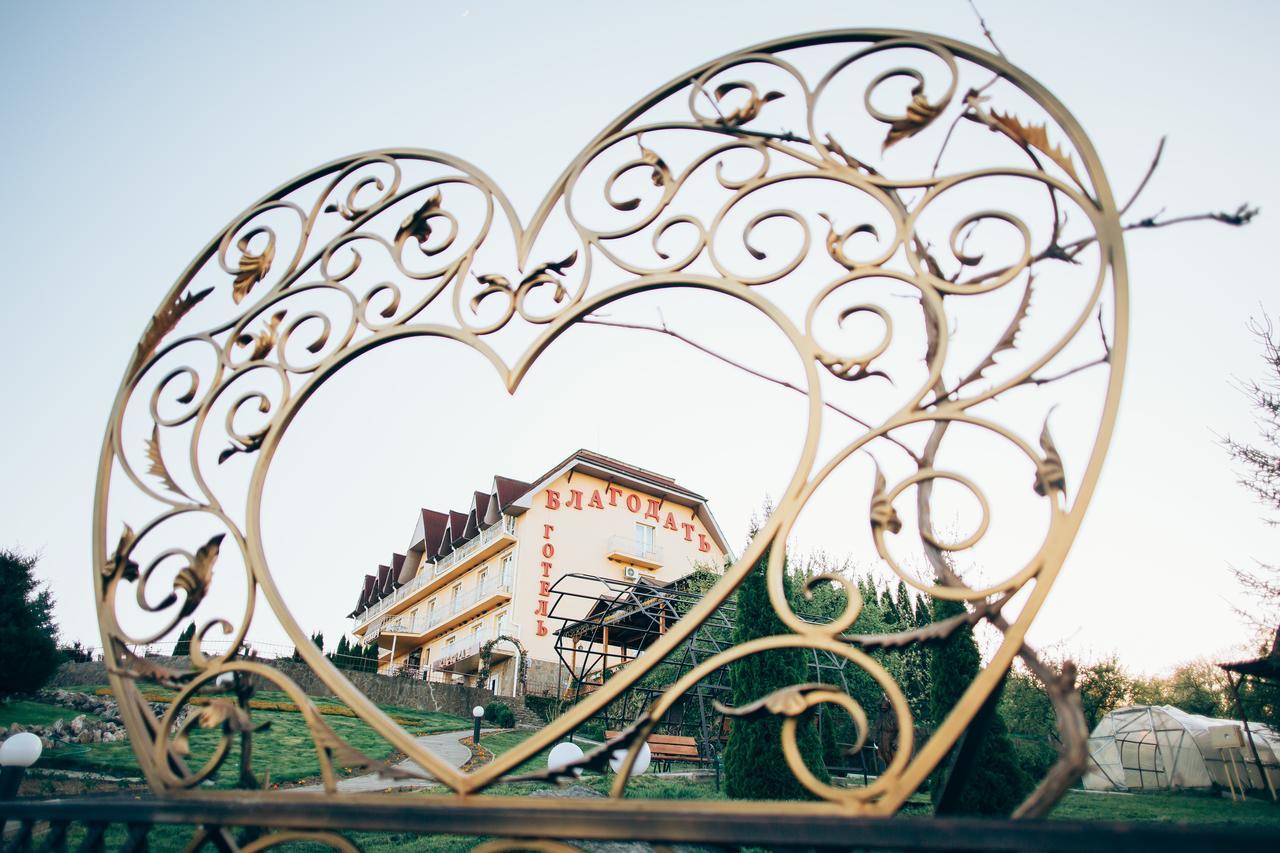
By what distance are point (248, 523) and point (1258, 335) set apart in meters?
13.0

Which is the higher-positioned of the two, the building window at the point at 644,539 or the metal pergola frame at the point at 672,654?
the building window at the point at 644,539

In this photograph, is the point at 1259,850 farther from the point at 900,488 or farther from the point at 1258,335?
the point at 1258,335

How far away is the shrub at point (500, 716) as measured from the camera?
1711 centimetres

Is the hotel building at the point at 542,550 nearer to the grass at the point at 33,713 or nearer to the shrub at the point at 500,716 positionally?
the shrub at the point at 500,716

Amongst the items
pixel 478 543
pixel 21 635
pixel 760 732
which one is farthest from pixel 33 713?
pixel 478 543

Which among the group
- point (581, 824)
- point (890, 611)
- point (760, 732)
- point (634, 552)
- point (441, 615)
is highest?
point (634, 552)

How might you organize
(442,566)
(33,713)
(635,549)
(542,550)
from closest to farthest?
1. (33,713)
2. (542,550)
3. (635,549)
4. (442,566)

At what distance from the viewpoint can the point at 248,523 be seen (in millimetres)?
1664

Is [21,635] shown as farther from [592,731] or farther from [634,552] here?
[634,552]

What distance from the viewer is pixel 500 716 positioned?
17156 mm

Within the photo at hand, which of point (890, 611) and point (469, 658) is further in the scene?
point (469, 658)

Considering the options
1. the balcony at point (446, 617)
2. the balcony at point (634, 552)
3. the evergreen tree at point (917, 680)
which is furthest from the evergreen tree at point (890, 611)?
the balcony at point (446, 617)

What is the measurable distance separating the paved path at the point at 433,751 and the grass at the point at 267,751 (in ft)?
1.03

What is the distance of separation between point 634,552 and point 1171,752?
14.5 meters
